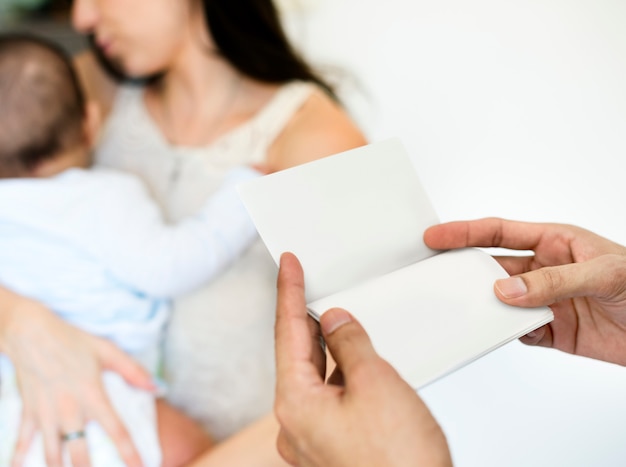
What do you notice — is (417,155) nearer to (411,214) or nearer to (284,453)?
(411,214)

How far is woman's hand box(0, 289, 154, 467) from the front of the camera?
22.5 inches

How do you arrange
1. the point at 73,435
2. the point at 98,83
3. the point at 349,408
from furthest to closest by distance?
1. the point at 98,83
2. the point at 73,435
3. the point at 349,408

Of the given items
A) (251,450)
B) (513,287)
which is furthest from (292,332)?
(251,450)

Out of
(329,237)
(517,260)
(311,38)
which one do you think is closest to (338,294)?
(329,237)

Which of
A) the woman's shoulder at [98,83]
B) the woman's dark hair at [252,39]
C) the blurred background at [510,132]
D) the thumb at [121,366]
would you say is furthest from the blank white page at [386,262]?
the woman's shoulder at [98,83]

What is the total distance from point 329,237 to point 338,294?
0.14ft

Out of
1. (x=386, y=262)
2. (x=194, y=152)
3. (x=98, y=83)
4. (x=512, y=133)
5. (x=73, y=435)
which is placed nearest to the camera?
(x=386, y=262)

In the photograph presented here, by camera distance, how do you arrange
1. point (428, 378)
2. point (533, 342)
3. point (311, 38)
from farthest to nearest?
point (311, 38) → point (533, 342) → point (428, 378)

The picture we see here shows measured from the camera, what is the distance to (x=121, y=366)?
625mm

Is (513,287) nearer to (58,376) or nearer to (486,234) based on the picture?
(486,234)

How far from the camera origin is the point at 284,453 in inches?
14.4

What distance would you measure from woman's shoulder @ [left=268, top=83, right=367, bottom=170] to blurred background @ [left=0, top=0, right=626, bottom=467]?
0.11 meters

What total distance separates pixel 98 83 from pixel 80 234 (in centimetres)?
43

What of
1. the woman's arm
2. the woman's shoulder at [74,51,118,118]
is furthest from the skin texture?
the woman's shoulder at [74,51,118,118]
